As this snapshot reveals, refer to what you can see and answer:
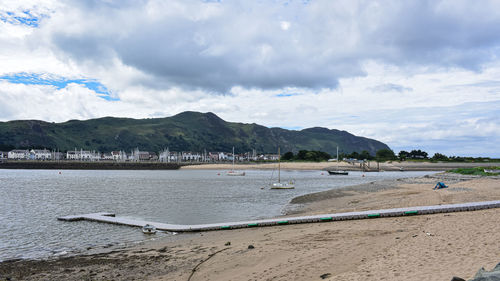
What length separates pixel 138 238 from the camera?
20.1m

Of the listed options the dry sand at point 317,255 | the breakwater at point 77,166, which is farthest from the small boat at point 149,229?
the breakwater at point 77,166

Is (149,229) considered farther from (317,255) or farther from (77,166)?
(77,166)

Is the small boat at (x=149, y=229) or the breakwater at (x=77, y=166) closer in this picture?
the small boat at (x=149, y=229)

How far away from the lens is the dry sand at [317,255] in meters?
10.1

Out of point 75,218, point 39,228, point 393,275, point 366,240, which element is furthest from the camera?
point 75,218

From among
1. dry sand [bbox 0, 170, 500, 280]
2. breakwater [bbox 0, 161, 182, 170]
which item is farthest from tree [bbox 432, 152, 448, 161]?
dry sand [bbox 0, 170, 500, 280]

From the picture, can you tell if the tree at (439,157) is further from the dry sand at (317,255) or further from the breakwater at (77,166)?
the dry sand at (317,255)

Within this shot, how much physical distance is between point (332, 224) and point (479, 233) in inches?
288

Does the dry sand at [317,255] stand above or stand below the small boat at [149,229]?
above

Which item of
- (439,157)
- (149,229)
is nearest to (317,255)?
(149,229)

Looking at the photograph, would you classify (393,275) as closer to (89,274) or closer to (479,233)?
(479,233)

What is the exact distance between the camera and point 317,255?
12.5 meters

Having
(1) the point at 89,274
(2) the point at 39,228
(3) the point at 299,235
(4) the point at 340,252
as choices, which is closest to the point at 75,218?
(2) the point at 39,228

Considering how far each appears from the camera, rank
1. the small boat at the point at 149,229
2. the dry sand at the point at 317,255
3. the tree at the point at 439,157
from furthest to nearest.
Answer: the tree at the point at 439,157, the small boat at the point at 149,229, the dry sand at the point at 317,255
